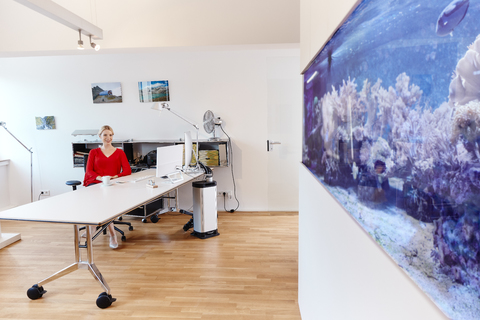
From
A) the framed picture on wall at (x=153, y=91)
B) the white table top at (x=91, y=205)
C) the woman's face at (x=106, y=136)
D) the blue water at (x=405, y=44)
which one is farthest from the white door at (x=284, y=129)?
the blue water at (x=405, y=44)

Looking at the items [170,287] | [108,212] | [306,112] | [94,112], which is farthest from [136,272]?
[94,112]

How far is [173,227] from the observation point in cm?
470

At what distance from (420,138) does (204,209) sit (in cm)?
372

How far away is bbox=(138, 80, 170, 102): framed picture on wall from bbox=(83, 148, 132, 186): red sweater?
1.33m

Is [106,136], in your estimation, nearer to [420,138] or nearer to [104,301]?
[104,301]

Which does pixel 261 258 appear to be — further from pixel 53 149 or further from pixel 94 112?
pixel 53 149

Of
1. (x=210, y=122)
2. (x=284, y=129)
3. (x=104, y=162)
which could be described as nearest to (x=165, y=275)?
(x=104, y=162)

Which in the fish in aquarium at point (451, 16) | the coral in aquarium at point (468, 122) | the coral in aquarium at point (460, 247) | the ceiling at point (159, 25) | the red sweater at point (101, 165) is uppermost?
the ceiling at point (159, 25)

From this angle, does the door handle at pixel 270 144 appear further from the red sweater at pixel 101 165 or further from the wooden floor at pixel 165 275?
the red sweater at pixel 101 165

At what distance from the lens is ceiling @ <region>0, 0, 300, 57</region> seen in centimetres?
367

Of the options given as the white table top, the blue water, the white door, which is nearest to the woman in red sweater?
the white table top

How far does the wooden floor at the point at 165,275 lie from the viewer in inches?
102

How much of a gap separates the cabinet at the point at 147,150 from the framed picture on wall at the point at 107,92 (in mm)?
714

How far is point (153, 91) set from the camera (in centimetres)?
540
